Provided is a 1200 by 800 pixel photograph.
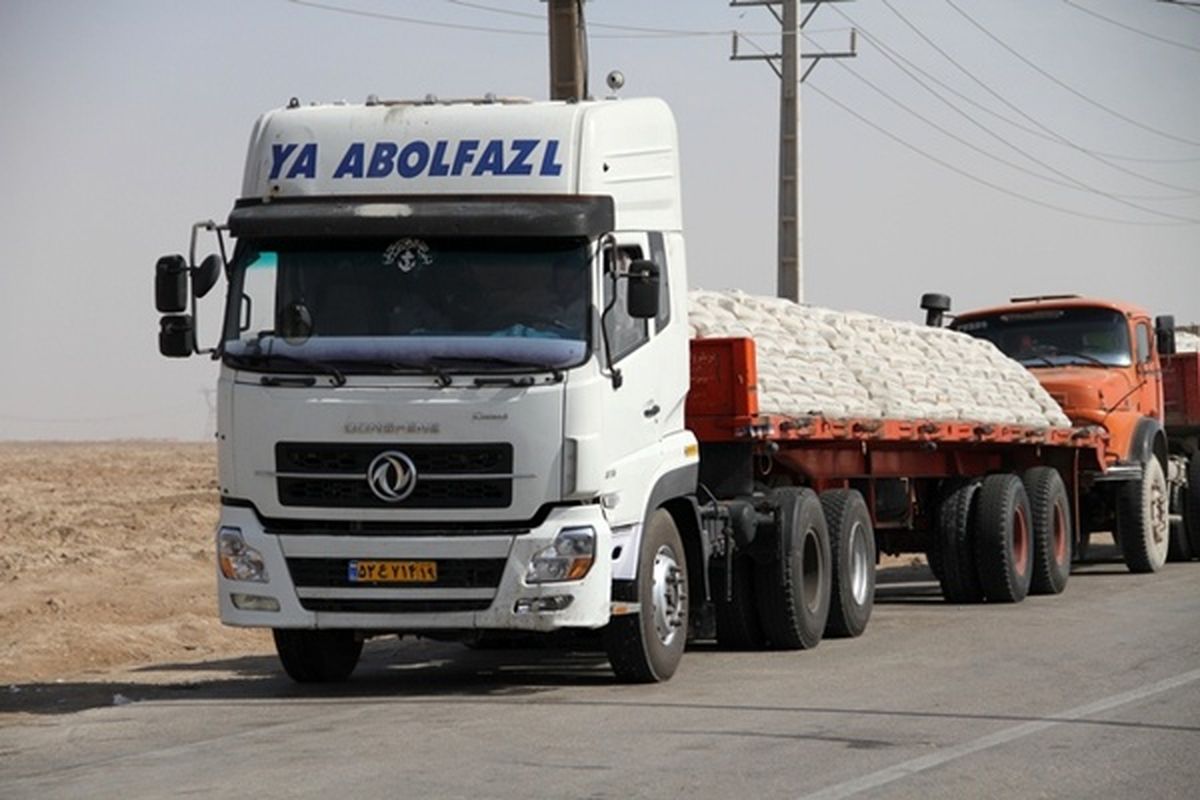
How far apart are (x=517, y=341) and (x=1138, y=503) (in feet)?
43.1

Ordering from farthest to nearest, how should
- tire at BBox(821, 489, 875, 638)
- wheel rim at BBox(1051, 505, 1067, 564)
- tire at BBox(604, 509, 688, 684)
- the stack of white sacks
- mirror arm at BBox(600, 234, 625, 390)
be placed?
wheel rim at BBox(1051, 505, 1067, 564) → tire at BBox(821, 489, 875, 638) → the stack of white sacks → tire at BBox(604, 509, 688, 684) → mirror arm at BBox(600, 234, 625, 390)

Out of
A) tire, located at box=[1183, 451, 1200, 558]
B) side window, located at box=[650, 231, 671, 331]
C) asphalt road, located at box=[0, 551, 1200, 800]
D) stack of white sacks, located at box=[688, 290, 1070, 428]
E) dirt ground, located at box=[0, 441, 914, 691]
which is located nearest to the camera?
asphalt road, located at box=[0, 551, 1200, 800]

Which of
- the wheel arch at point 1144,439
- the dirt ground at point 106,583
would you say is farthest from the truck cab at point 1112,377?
the dirt ground at point 106,583

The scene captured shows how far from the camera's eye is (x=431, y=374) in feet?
42.4

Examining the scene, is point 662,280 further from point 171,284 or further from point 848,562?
point 848,562

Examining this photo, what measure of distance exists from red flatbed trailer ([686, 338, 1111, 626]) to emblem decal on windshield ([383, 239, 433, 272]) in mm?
3179

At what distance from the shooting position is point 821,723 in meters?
11.6

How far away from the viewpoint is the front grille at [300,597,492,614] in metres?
13.0

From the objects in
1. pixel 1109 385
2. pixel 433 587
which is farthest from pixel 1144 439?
pixel 433 587

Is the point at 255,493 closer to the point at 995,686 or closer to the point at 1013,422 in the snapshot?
the point at 995,686

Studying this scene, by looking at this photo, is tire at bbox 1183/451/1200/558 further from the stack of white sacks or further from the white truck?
the white truck

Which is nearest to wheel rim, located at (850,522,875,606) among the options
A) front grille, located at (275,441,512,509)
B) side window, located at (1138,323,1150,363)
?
front grille, located at (275,441,512,509)

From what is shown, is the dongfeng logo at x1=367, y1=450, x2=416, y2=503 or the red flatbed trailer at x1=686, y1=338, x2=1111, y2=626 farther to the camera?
the red flatbed trailer at x1=686, y1=338, x2=1111, y2=626

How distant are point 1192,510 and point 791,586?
38.9ft
